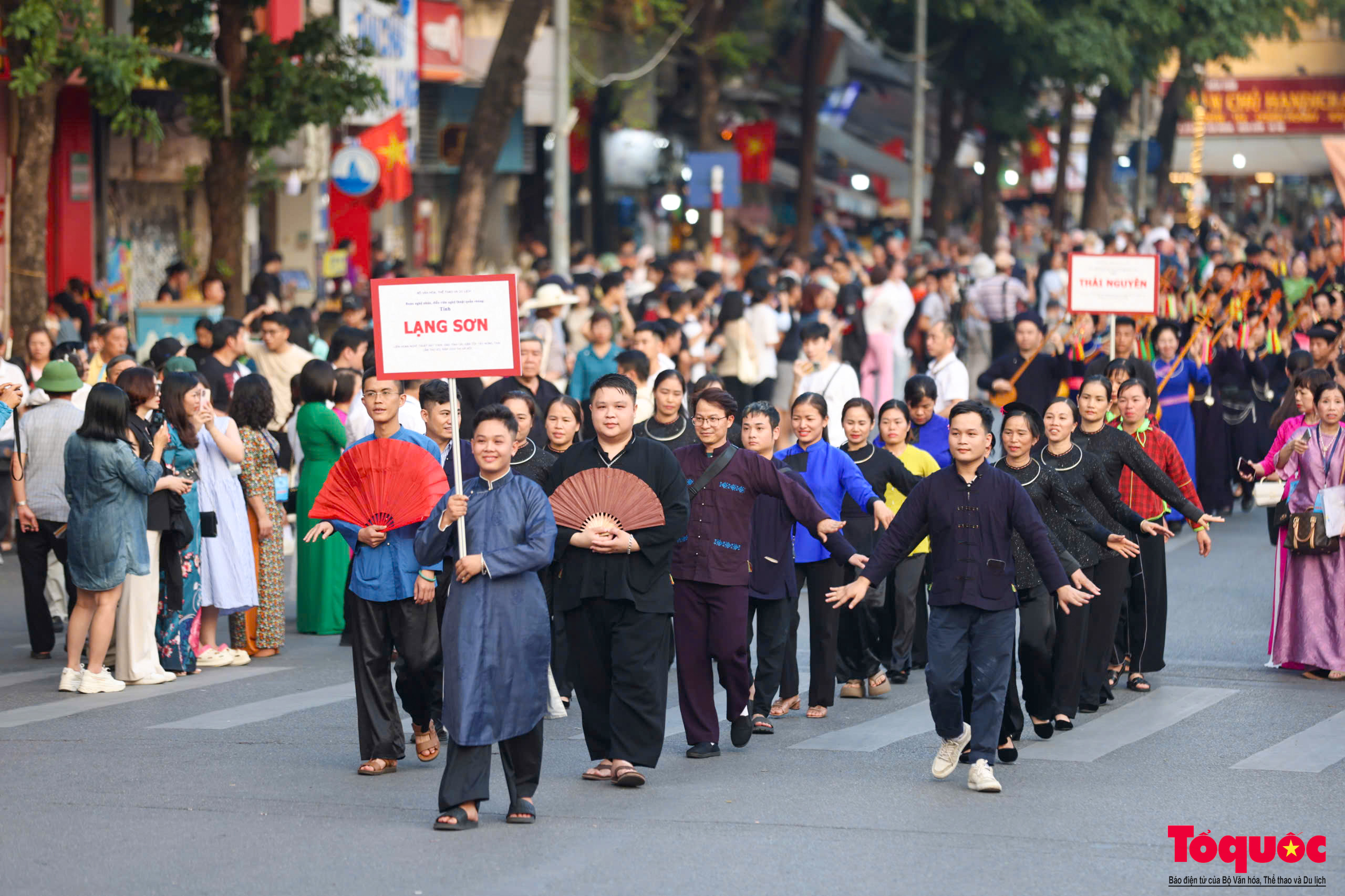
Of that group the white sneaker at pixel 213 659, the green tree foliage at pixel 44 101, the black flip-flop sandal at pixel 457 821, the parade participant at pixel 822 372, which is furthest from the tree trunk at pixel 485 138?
the black flip-flop sandal at pixel 457 821

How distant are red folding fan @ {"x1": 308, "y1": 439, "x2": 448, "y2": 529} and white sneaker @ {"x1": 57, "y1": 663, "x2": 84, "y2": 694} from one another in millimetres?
2717

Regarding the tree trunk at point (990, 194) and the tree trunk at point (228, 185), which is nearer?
the tree trunk at point (228, 185)

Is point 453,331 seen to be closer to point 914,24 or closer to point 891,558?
point 891,558

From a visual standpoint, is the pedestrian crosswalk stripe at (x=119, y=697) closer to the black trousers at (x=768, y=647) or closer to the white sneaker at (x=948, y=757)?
the black trousers at (x=768, y=647)

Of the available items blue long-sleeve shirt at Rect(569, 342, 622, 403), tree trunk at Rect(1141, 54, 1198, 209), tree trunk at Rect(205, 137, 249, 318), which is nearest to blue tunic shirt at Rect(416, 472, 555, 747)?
blue long-sleeve shirt at Rect(569, 342, 622, 403)

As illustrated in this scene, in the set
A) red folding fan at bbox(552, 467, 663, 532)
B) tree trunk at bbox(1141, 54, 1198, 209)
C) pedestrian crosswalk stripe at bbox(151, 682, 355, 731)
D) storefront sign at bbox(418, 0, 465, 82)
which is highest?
tree trunk at bbox(1141, 54, 1198, 209)

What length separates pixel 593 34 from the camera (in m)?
34.1

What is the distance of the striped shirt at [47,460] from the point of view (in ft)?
38.4

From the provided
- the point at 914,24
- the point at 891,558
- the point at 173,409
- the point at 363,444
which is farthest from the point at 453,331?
the point at 914,24

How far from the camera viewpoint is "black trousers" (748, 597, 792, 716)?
32.3 feet

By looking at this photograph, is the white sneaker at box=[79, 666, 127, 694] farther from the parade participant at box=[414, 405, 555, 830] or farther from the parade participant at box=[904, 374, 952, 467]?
the parade participant at box=[904, 374, 952, 467]

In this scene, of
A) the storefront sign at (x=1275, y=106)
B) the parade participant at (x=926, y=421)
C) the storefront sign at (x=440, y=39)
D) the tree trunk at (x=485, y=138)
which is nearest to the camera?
the parade participant at (x=926, y=421)

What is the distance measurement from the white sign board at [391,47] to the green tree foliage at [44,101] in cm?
922

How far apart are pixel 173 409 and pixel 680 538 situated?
3.71 meters
